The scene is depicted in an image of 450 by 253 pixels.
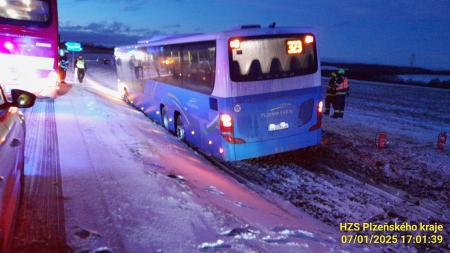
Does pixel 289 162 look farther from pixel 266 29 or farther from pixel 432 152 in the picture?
pixel 432 152

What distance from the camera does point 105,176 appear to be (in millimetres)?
6203

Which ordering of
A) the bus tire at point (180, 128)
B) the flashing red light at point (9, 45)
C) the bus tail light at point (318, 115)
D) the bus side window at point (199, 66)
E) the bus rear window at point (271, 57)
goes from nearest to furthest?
the bus rear window at point (271, 57), the bus side window at point (199, 66), the bus tail light at point (318, 115), the bus tire at point (180, 128), the flashing red light at point (9, 45)

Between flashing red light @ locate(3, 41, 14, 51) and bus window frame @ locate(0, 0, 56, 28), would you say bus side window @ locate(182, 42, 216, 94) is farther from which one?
flashing red light @ locate(3, 41, 14, 51)

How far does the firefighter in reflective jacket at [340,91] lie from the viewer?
13.9 meters

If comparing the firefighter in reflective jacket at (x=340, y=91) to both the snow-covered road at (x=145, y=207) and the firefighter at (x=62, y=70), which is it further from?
the firefighter at (x=62, y=70)

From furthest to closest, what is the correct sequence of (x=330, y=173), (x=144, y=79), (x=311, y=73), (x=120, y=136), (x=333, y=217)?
(x=144, y=79), (x=120, y=136), (x=311, y=73), (x=330, y=173), (x=333, y=217)

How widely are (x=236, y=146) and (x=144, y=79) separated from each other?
6.96m

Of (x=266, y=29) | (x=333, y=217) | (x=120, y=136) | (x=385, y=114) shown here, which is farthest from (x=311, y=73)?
(x=385, y=114)

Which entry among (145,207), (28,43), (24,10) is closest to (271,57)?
(145,207)

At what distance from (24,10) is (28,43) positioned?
123 cm

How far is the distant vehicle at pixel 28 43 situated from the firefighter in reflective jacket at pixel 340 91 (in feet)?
35.0

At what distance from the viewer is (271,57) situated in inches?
325

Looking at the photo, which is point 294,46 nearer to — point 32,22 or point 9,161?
point 9,161

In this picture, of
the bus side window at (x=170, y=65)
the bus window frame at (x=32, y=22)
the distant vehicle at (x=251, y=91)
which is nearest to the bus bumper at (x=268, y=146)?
the distant vehicle at (x=251, y=91)
